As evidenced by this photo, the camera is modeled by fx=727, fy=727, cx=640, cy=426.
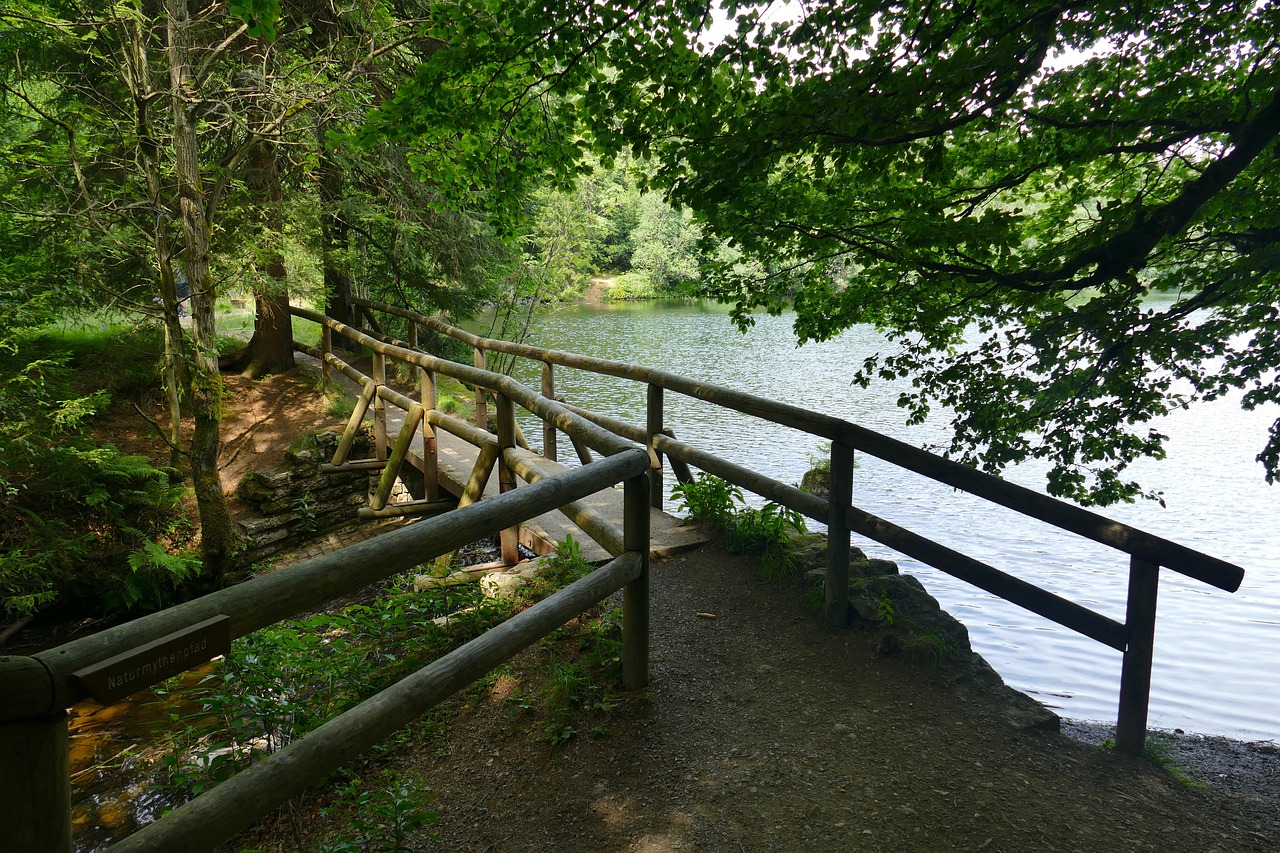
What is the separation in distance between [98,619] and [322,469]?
273cm

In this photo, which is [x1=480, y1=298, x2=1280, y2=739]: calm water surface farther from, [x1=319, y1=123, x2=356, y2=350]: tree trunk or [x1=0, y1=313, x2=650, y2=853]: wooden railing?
[x1=319, y1=123, x2=356, y2=350]: tree trunk

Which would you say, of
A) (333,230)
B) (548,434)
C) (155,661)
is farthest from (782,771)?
(333,230)

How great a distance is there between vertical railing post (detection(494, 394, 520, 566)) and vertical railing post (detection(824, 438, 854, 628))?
2166 mm

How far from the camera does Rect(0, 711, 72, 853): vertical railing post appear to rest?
145cm

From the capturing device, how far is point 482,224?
539 inches

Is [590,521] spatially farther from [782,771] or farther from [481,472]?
[782,771]

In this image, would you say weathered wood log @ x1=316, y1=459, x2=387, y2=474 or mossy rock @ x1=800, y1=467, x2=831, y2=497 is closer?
weathered wood log @ x1=316, y1=459, x2=387, y2=474

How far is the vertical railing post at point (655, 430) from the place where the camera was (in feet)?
19.5

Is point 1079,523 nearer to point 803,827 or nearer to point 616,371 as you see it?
point 803,827

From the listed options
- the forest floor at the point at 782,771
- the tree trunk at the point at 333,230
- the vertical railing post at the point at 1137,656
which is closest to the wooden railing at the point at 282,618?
the forest floor at the point at 782,771

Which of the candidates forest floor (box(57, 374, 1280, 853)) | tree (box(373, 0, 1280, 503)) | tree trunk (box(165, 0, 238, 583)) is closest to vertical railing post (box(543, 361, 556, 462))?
tree (box(373, 0, 1280, 503))

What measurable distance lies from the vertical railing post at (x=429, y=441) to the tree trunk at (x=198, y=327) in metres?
2.24

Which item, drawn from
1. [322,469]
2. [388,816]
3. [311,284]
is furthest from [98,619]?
[388,816]

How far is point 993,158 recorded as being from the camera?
4.59 metres
